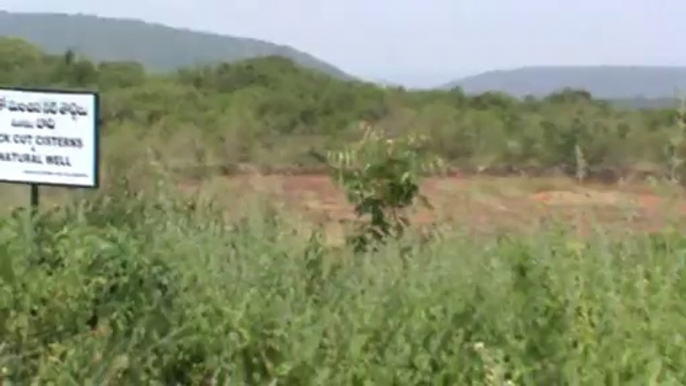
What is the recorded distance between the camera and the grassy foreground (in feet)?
12.1

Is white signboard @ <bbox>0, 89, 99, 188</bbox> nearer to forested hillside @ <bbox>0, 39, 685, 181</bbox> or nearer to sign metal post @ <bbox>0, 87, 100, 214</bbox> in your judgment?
sign metal post @ <bbox>0, 87, 100, 214</bbox>

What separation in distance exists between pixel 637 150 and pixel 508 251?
25.0 metres

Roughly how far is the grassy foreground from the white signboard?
1729mm

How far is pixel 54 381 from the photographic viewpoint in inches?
152

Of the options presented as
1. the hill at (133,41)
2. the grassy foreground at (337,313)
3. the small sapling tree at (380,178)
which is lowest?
the grassy foreground at (337,313)

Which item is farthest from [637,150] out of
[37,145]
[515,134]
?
[37,145]

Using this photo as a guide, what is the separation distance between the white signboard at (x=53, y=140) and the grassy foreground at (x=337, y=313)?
5.67 ft

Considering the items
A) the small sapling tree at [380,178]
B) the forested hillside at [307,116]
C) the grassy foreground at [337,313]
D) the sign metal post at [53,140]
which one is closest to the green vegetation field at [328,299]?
the grassy foreground at [337,313]

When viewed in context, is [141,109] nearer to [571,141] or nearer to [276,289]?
[571,141]

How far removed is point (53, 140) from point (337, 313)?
2961 mm

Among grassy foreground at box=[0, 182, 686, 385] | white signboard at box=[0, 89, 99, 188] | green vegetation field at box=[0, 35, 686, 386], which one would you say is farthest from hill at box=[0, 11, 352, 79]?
grassy foreground at box=[0, 182, 686, 385]

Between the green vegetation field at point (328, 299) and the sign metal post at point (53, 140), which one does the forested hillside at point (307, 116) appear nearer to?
the sign metal post at point (53, 140)

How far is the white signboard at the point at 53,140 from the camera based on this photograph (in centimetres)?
649

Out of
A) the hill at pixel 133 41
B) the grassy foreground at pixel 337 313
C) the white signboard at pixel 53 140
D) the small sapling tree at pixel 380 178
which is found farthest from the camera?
the hill at pixel 133 41
